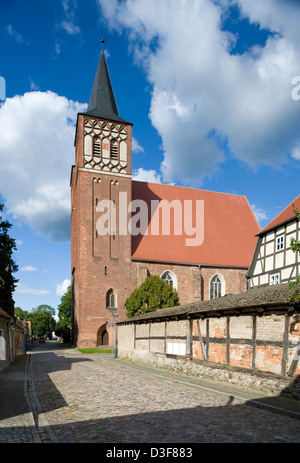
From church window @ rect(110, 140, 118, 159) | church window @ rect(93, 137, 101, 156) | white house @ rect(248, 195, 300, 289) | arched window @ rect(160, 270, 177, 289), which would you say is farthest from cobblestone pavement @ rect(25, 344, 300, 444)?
church window @ rect(110, 140, 118, 159)

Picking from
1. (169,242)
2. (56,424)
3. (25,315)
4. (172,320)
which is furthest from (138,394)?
(25,315)

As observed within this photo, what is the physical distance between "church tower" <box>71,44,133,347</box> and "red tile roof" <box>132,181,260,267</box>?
2.42m

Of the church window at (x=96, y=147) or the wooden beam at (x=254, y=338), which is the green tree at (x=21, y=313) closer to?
the church window at (x=96, y=147)

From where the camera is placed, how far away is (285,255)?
69.0 feet

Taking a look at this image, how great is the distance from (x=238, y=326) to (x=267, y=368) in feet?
5.64

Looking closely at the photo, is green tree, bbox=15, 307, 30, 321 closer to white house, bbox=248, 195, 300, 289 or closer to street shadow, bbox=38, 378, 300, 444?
white house, bbox=248, 195, 300, 289

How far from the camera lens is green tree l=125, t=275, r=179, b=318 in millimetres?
28000

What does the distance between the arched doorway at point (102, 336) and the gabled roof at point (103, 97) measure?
19146 millimetres

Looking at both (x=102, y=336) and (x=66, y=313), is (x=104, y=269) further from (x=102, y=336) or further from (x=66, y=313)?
(x=66, y=313)

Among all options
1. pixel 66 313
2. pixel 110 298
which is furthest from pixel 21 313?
pixel 110 298

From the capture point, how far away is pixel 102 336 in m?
33.6

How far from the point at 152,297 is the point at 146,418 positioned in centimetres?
2118

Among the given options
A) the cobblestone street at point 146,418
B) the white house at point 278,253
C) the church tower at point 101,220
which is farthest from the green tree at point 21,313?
the cobblestone street at point 146,418

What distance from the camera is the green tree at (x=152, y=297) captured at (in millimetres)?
28000
